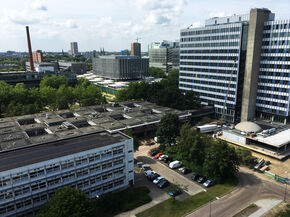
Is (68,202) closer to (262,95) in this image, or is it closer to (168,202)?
(168,202)

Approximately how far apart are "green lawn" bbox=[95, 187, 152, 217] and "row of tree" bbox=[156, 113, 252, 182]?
1520 cm

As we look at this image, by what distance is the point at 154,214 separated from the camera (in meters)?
43.7

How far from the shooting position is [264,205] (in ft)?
152

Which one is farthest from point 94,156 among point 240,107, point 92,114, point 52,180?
point 240,107

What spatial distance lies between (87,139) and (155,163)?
68.2 feet

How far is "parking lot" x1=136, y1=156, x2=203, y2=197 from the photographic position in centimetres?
5184

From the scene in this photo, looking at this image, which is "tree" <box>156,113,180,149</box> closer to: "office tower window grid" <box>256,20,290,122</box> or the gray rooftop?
the gray rooftop

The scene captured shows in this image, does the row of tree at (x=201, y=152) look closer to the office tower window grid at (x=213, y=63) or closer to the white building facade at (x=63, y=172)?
the white building facade at (x=63, y=172)

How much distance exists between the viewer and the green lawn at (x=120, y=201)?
44.1 meters

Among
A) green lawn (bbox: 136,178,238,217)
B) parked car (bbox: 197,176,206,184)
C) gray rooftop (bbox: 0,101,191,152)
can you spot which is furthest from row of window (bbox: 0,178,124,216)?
parked car (bbox: 197,176,206,184)

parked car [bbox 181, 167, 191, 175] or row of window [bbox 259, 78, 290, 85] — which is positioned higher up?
row of window [bbox 259, 78, 290, 85]

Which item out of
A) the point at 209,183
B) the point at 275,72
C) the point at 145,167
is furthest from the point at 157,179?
the point at 275,72

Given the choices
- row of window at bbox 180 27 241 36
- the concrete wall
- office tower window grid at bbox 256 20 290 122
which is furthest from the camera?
row of window at bbox 180 27 241 36

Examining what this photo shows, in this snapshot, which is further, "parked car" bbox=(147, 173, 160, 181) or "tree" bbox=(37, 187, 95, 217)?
"parked car" bbox=(147, 173, 160, 181)
